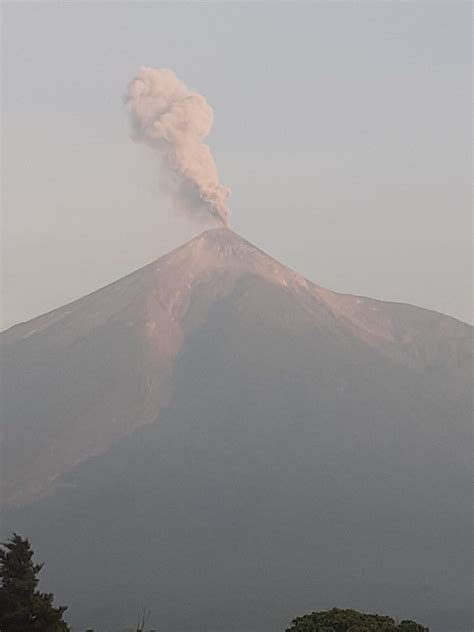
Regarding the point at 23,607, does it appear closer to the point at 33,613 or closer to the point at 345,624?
the point at 33,613

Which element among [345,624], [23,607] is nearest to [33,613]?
[23,607]

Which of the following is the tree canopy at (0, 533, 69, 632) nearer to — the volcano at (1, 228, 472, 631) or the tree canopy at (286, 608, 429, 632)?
the tree canopy at (286, 608, 429, 632)

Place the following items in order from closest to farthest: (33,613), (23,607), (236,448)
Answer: (23,607), (33,613), (236,448)

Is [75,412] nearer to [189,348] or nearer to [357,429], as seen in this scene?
[189,348]

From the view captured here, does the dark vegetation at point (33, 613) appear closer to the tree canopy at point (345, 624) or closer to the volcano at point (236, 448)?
the tree canopy at point (345, 624)

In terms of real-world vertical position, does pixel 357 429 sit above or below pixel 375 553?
above

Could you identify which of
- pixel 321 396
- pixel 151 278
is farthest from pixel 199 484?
pixel 151 278
